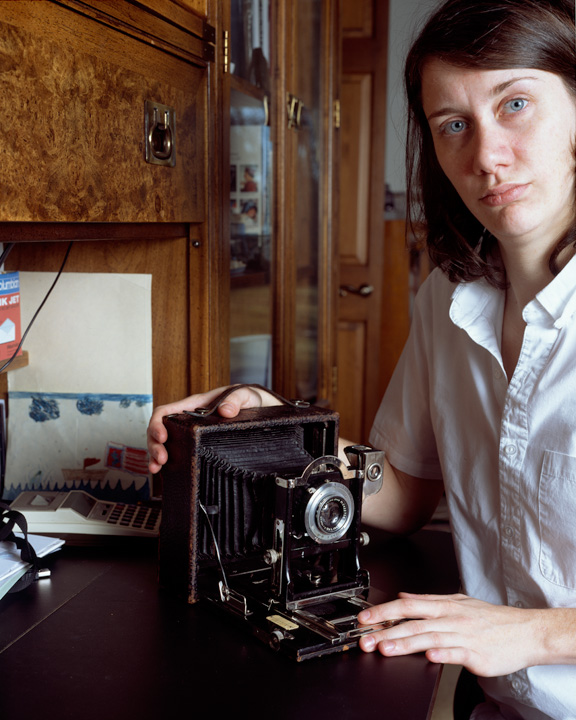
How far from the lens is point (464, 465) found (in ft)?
4.59

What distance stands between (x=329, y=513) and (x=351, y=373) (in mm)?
3066

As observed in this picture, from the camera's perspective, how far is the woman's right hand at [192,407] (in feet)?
3.93

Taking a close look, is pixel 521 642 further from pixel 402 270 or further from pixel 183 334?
pixel 402 270

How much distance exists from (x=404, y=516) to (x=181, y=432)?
20.5 inches

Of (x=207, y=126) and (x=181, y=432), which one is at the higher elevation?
(x=207, y=126)

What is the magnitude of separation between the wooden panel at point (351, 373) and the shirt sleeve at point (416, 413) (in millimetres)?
2591

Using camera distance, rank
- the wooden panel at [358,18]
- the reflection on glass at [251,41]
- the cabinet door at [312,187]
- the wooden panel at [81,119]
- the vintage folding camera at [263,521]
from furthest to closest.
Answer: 1. the wooden panel at [358,18]
2. the cabinet door at [312,187]
3. the reflection on glass at [251,41]
4. the vintage folding camera at [263,521]
5. the wooden panel at [81,119]

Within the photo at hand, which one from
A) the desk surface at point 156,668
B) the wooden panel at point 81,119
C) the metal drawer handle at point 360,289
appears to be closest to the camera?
the desk surface at point 156,668

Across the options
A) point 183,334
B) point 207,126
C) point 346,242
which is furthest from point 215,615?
point 346,242

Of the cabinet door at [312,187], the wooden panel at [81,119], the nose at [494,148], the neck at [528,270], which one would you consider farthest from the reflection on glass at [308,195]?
the nose at [494,148]

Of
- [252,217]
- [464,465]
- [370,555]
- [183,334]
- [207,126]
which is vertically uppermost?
[207,126]

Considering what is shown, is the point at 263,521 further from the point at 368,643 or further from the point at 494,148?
the point at 494,148

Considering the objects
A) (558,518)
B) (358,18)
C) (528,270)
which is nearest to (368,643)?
(558,518)

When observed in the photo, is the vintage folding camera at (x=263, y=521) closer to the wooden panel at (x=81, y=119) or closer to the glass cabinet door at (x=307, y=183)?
the wooden panel at (x=81, y=119)
